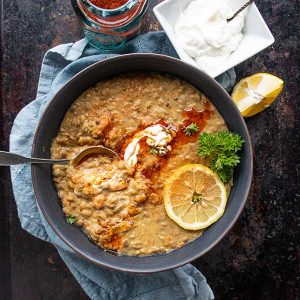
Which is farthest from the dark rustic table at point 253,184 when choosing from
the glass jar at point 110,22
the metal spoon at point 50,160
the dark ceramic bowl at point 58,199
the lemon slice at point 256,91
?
the metal spoon at point 50,160

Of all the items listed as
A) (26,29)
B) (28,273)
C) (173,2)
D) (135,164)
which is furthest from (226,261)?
(26,29)

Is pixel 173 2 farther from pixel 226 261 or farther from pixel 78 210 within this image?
pixel 226 261

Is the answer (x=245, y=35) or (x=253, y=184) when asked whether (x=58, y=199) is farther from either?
(x=245, y=35)

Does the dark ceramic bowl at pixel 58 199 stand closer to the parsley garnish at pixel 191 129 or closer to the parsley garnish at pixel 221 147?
the parsley garnish at pixel 221 147

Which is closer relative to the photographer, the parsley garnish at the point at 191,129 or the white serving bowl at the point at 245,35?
the parsley garnish at the point at 191,129

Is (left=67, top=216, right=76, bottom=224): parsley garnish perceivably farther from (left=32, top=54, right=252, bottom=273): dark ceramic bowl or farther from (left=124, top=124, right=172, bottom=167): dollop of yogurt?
(left=124, top=124, right=172, bottom=167): dollop of yogurt

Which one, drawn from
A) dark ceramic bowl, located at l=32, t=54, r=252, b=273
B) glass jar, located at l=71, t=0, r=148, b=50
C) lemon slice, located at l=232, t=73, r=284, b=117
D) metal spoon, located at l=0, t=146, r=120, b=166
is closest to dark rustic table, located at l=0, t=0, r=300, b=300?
lemon slice, located at l=232, t=73, r=284, b=117
